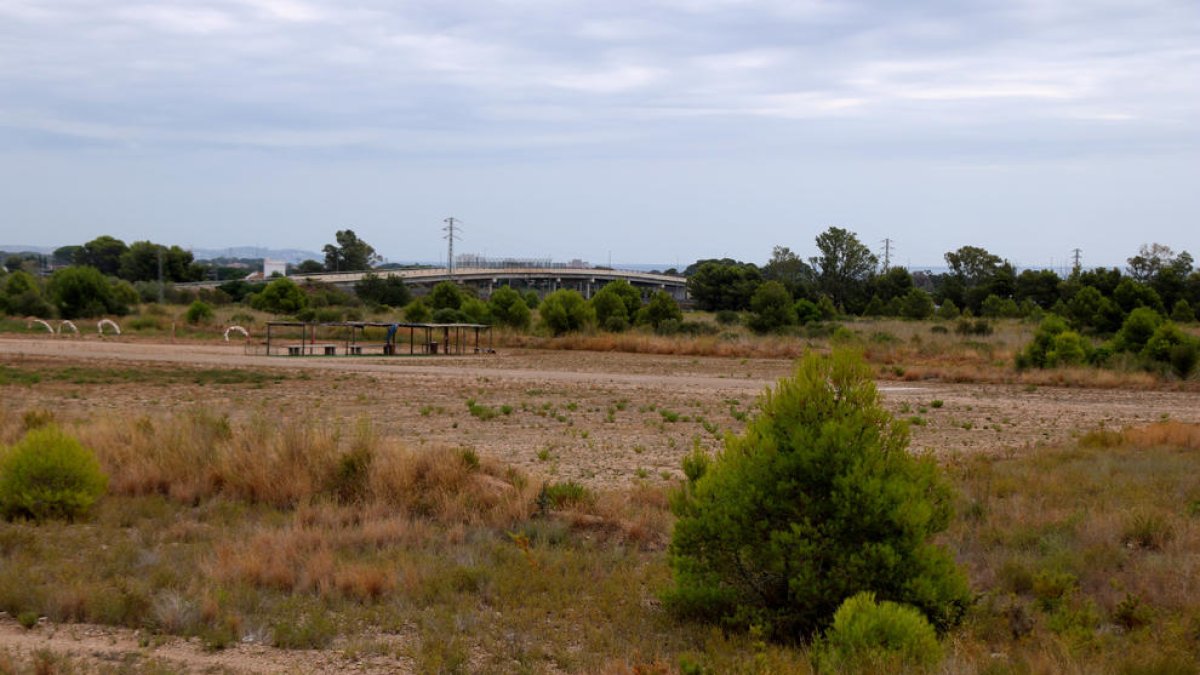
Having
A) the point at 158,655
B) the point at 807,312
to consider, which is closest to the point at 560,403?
the point at 158,655

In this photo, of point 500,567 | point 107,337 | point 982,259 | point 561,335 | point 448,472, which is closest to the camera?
point 500,567

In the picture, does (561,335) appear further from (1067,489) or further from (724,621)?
(724,621)

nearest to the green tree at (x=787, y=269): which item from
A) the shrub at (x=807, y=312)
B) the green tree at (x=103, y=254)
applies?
the shrub at (x=807, y=312)

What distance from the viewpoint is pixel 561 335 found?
49.6 m

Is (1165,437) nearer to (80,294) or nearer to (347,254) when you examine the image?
(80,294)

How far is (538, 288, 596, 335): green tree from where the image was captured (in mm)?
49781

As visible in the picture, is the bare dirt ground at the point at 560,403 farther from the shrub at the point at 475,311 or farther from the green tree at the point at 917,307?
the green tree at the point at 917,307

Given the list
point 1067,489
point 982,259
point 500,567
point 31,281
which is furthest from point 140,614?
point 982,259

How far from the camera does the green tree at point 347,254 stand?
6260 inches

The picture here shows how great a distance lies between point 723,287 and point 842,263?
13.7m

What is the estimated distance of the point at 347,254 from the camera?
525 feet

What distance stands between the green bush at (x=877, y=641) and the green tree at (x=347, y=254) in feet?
519

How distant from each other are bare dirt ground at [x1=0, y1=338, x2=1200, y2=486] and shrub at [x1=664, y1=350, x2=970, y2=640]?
13.1 ft

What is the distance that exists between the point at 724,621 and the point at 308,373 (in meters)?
24.3
